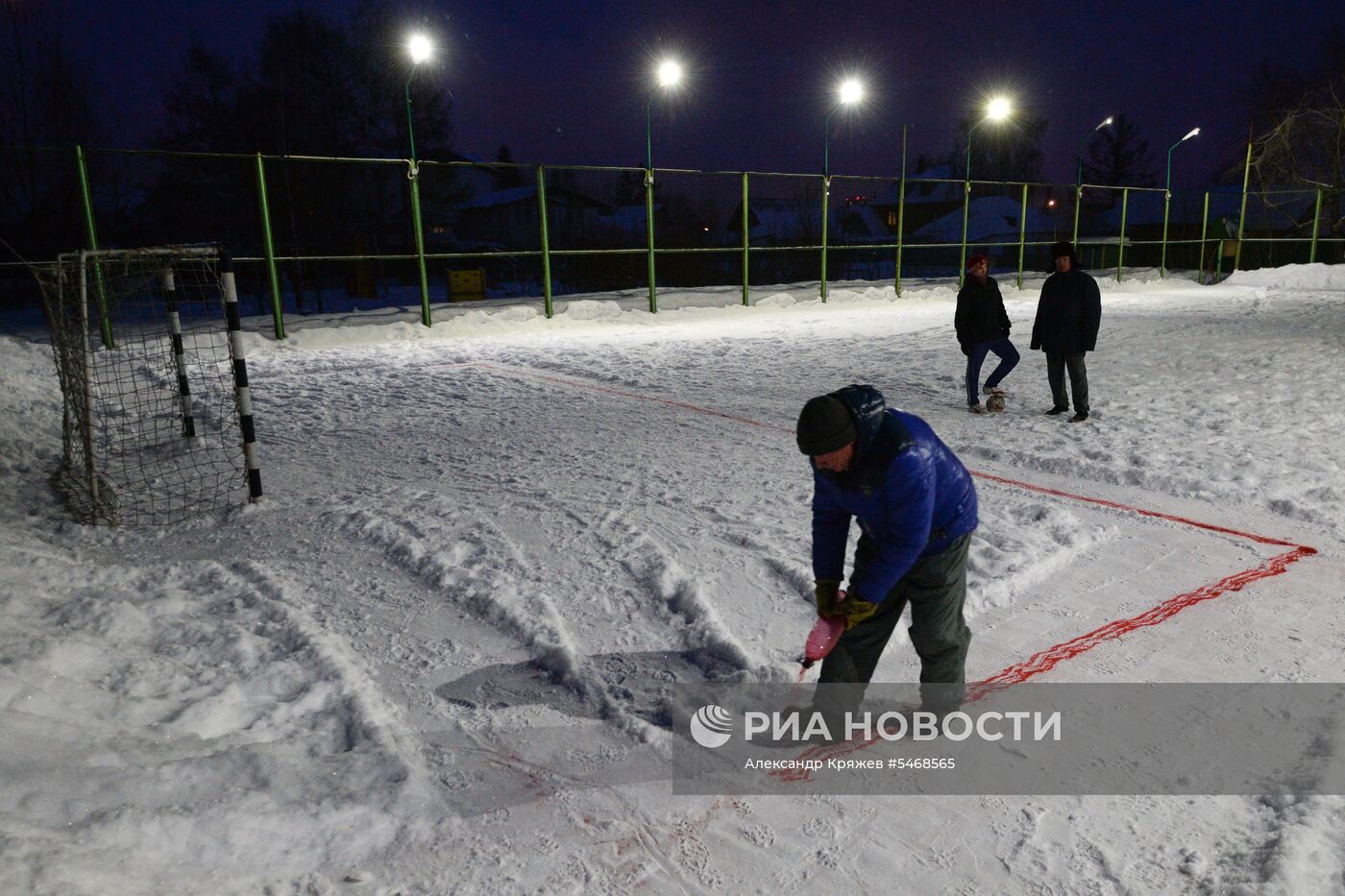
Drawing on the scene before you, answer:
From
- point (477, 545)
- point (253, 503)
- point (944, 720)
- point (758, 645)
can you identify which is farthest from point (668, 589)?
point (253, 503)

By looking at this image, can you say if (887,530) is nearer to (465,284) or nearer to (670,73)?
(670,73)

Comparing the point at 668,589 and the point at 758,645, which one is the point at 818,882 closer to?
the point at 758,645

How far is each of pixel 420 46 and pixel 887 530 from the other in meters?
15.2

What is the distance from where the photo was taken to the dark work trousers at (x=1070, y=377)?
26.1 feet

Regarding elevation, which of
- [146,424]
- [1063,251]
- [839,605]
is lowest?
[146,424]

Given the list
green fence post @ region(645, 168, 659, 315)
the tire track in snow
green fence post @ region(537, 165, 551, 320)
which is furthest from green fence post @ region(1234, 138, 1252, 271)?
the tire track in snow

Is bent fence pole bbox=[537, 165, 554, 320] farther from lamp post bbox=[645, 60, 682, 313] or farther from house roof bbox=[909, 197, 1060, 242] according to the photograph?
house roof bbox=[909, 197, 1060, 242]

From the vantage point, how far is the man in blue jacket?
2.82m

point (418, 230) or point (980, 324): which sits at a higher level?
point (418, 230)

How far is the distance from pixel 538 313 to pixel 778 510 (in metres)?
13.2

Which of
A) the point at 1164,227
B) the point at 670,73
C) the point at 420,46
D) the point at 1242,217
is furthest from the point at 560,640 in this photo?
the point at 1242,217

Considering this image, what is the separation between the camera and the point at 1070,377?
25.9 feet

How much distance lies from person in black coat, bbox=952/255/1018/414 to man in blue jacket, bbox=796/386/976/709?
5862mm

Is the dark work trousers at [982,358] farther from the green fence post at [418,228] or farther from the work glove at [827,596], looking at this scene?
the green fence post at [418,228]
